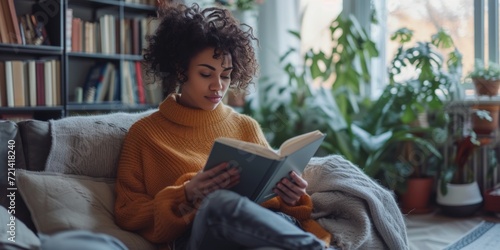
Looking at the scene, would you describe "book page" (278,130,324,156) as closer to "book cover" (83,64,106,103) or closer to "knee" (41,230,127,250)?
"knee" (41,230,127,250)

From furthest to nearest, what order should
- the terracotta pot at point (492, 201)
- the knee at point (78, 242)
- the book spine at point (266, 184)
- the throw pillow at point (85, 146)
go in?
the terracotta pot at point (492, 201) < the throw pillow at point (85, 146) < the book spine at point (266, 184) < the knee at point (78, 242)

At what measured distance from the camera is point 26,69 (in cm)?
278

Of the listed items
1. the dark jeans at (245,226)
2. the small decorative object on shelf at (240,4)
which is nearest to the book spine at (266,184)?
the dark jeans at (245,226)

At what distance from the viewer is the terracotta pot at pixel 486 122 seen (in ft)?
8.86

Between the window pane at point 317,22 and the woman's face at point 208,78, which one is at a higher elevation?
the window pane at point 317,22

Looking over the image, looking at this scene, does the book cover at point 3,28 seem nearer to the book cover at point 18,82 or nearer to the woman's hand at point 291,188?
the book cover at point 18,82

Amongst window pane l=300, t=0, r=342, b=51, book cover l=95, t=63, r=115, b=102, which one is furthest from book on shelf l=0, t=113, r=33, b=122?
window pane l=300, t=0, r=342, b=51

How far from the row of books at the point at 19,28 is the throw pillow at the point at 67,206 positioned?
1.58m

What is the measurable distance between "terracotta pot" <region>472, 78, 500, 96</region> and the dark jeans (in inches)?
78.5

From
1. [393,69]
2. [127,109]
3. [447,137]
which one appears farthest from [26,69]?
[447,137]

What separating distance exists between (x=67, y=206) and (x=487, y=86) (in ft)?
7.31

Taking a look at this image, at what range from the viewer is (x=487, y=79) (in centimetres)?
272

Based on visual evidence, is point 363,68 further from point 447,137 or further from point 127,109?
point 127,109

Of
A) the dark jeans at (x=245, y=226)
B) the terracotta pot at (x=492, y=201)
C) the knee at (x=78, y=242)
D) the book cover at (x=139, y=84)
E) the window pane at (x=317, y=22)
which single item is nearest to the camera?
the knee at (x=78, y=242)
